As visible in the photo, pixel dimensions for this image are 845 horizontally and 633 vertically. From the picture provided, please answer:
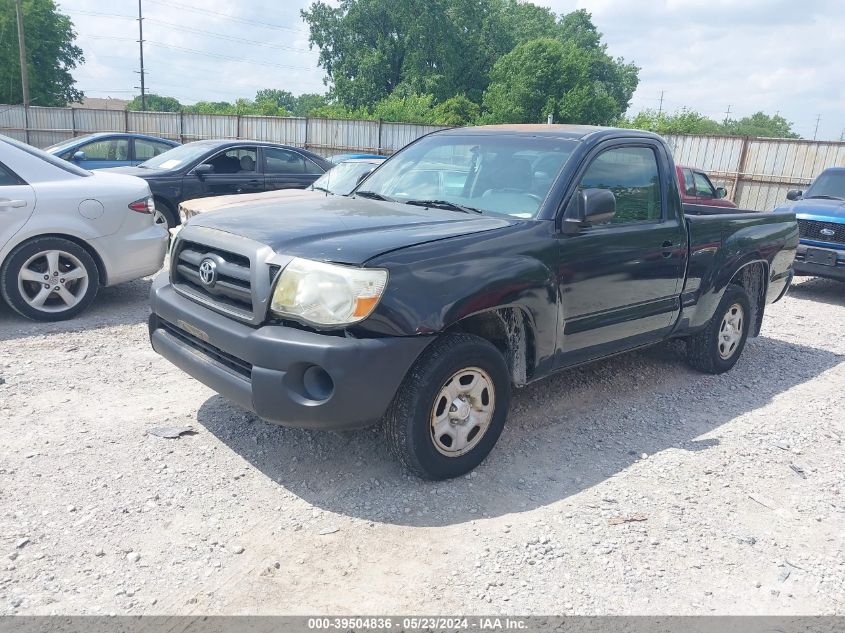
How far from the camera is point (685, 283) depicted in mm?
4984

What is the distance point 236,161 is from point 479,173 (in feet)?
22.4

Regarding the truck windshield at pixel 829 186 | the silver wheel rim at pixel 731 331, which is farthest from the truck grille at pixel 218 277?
the truck windshield at pixel 829 186

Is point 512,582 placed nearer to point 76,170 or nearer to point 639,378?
point 639,378

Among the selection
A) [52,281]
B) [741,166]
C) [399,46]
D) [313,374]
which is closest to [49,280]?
[52,281]

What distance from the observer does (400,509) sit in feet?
11.2

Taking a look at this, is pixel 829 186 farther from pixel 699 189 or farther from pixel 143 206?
pixel 143 206

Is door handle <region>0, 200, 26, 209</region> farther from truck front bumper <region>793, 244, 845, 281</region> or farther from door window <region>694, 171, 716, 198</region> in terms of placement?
door window <region>694, 171, 716, 198</region>

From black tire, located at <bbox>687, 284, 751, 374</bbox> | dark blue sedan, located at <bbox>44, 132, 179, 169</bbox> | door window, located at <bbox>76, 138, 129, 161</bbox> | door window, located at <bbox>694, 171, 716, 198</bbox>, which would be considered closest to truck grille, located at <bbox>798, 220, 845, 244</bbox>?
door window, located at <bbox>694, 171, 716, 198</bbox>

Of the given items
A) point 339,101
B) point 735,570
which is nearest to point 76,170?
point 735,570

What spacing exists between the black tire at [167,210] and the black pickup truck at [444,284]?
18.3 feet

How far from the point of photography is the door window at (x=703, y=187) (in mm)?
12265

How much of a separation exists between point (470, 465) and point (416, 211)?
1.51 metres

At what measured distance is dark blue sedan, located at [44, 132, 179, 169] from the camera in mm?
11805

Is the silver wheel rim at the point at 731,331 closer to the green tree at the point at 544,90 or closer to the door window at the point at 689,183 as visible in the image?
the door window at the point at 689,183
